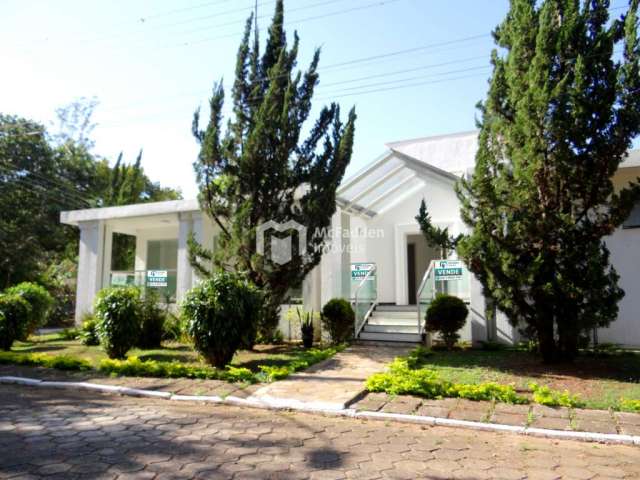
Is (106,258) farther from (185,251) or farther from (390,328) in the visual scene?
(390,328)

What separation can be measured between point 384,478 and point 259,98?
8.75 metres

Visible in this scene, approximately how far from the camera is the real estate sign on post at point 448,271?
1008cm

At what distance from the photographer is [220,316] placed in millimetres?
7555

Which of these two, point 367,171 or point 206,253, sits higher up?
point 367,171

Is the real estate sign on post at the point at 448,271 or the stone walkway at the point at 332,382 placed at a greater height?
the real estate sign on post at the point at 448,271

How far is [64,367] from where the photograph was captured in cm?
813

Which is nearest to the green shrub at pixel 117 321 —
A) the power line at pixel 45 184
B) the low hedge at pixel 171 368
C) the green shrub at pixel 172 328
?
the low hedge at pixel 171 368

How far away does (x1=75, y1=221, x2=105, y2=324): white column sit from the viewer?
14.0m

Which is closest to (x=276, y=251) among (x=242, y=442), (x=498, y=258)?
(x=498, y=258)

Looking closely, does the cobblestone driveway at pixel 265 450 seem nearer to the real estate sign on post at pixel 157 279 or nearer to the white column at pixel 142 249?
the real estate sign on post at pixel 157 279

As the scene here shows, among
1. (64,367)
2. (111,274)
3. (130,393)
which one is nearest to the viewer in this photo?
(130,393)

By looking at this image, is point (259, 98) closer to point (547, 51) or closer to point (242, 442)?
point (547, 51)

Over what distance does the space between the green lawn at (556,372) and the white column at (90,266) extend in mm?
10945

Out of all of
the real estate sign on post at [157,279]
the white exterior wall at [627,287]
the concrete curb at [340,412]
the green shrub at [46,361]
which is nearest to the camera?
the concrete curb at [340,412]
